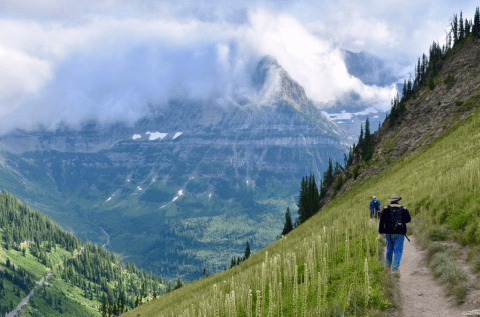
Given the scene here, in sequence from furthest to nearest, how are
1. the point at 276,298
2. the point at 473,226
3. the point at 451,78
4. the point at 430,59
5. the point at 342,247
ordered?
1. the point at 430,59
2. the point at 451,78
3. the point at 342,247
4. the point at 276,298
5. the point at 473,226

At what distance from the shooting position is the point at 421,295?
36.3 feet

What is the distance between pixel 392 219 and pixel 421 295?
118 inches

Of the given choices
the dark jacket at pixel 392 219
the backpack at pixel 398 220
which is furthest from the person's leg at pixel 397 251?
the backpack at pixel 398 220

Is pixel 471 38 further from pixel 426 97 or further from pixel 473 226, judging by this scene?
pixel 473 226

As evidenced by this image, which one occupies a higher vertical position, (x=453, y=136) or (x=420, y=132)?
(x=420, y=132)

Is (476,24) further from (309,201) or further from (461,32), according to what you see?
(309,201)

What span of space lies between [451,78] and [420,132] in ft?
61.8

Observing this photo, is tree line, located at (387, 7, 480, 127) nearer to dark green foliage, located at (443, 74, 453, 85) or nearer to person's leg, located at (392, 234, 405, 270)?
dark green foliage, located at (443, 74, 453, 85)

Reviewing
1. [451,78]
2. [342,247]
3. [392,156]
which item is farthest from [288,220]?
[342,247]

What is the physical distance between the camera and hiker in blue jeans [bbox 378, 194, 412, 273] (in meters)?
12.7

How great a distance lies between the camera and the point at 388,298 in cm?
1099

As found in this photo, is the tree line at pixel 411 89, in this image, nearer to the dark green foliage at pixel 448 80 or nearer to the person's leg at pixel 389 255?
the dark green foliage at pixel 448 80

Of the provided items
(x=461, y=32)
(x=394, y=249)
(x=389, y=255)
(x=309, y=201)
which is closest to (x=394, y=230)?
(x=394, y=249)

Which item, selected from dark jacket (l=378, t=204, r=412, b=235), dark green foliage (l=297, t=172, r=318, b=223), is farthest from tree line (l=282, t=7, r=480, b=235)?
dark jacket (l=378, t=204, r=412, b=235)
